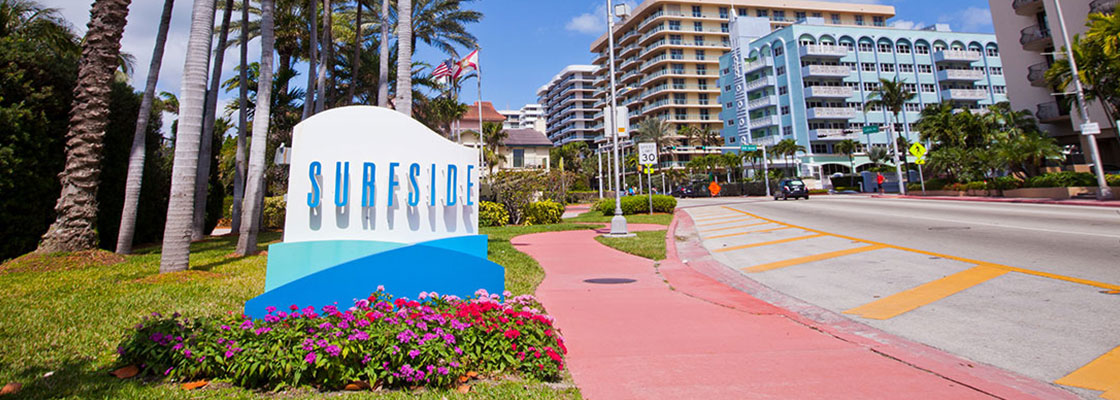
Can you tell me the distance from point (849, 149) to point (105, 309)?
72.1 meters

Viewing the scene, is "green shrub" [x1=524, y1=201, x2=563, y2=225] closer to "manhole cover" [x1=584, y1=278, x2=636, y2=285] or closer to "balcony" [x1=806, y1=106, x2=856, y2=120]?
"manhole cover" [x1=584, y1=278, x2=636, y2=285]

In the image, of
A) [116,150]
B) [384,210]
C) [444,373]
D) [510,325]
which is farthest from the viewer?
[116,150]

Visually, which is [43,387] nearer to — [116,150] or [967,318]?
[967,318]

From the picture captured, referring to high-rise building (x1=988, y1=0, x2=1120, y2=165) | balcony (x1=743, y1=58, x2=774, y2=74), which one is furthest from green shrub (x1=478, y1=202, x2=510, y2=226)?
balcony (x1=743, y1=58, x2=774, y2=74)

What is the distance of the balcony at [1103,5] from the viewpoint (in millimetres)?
28328

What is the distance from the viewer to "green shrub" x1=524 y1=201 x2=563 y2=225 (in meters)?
21.9

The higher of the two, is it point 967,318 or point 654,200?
point 654,200

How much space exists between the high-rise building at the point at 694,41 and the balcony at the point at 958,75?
65.8 ft

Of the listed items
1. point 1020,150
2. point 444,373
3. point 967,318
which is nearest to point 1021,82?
point 1020,150

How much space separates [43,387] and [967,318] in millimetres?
8030

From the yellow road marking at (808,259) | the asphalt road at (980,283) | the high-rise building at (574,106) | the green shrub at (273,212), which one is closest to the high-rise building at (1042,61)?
the asphalt road at (980,283)

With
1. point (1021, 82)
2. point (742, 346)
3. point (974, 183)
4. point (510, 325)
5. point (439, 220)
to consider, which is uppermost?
point (1021, 82)

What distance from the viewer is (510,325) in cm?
398

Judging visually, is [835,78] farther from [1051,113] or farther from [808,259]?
[808,259]
